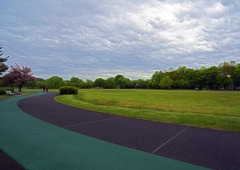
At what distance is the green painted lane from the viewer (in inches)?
133

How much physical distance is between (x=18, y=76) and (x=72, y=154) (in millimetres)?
36973

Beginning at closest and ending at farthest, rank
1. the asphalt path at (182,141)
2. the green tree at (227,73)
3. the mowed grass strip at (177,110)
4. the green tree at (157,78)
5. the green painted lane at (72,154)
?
the green painted lane at (72,154), the asphalt path at (182,141), the mowed grass strip at (177,110), the green tree at (227,73), the green tree at (157,78)

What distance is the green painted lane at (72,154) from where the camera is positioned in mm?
3373

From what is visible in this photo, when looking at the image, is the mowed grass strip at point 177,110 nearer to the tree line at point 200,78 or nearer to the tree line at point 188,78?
the tree line at point 188,78

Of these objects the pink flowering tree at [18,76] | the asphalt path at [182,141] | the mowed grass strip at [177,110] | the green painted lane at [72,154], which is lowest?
the mowed grass strip at [177,110]

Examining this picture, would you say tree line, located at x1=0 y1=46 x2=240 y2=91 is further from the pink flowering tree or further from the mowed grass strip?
the mowed grass strip

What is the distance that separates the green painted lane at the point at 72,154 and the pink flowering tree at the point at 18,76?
1316 inches

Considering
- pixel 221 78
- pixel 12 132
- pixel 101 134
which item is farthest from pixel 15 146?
pixel 221 78

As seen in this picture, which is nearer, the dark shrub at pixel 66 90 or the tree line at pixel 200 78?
the dark shrub at pixel 66 90

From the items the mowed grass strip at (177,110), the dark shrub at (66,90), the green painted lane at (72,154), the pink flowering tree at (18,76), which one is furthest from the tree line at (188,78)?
the green painted lane at (72,154)

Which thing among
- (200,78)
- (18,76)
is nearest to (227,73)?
(200,78)

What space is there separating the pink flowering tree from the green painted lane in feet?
110

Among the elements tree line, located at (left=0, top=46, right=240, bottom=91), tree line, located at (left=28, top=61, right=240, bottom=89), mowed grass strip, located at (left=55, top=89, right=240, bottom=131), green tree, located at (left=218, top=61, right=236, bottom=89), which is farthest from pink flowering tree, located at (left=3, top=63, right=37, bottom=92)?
green tree, located at (left=218, top=61, right=236, bottom=89)

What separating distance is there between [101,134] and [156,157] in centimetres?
246
